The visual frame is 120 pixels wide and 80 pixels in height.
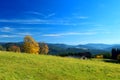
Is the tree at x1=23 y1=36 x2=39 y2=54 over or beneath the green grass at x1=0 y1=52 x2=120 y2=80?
Result: over

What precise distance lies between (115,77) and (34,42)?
83.5 metres

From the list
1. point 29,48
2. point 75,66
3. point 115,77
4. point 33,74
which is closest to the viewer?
point 33,74

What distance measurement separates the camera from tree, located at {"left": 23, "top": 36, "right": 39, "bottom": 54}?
10636 centimetres

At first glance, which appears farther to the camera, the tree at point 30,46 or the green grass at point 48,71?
the tree at point 30,46

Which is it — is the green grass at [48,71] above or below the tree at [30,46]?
→ below

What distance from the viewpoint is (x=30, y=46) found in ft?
355

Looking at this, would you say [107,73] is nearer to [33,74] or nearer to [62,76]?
[62,76]

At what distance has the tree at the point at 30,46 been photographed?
106356mm

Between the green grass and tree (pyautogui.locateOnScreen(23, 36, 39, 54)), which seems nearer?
the green grass

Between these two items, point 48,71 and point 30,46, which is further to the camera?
point 30,46

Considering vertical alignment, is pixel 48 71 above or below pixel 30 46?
below

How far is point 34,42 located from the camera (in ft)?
368

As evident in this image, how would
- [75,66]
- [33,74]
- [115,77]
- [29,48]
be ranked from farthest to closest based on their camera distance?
[29,48] → [75,66] → [115,77] → [33,74]

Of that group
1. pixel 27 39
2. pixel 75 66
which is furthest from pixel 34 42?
pixel 75 66
